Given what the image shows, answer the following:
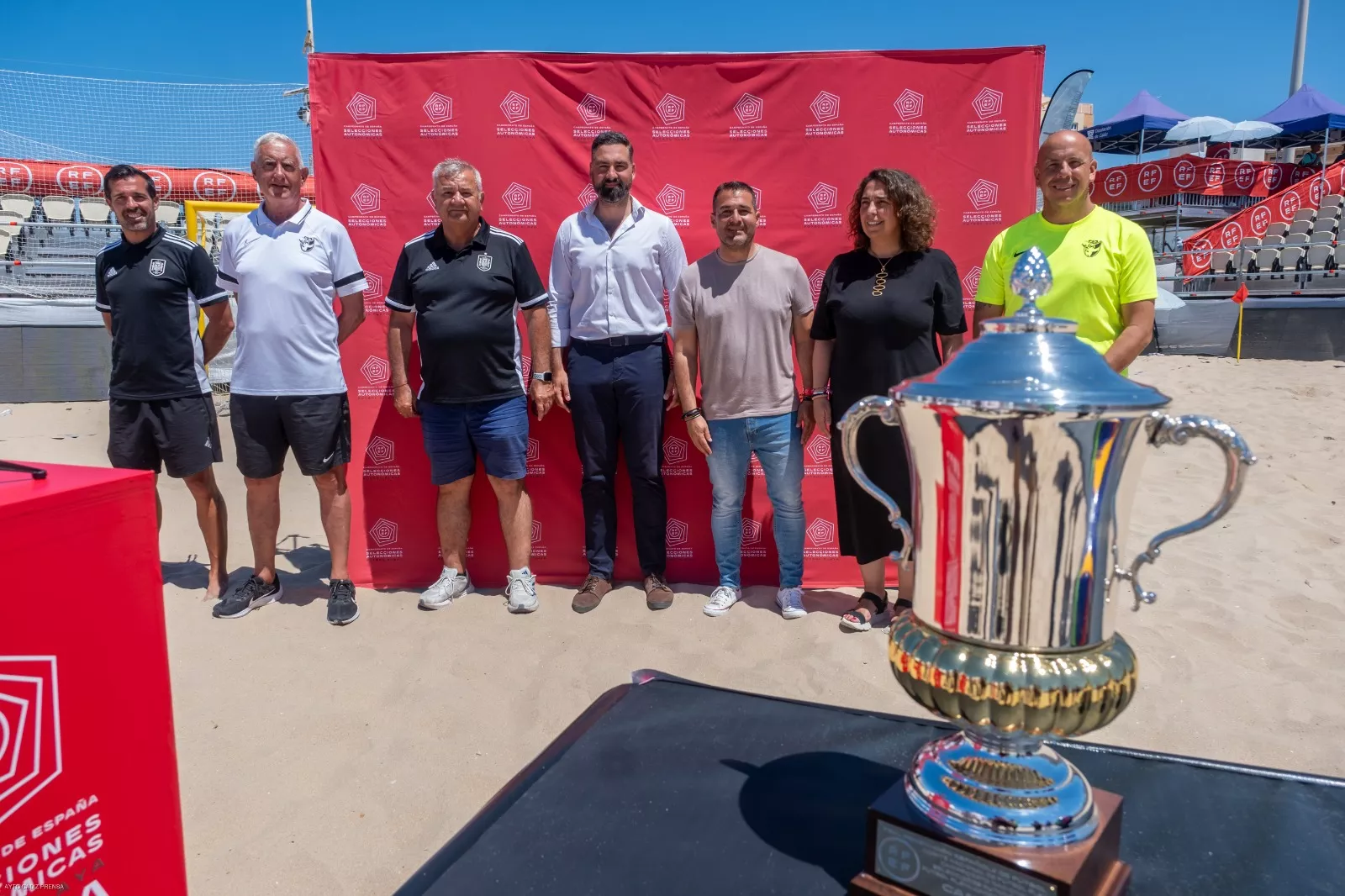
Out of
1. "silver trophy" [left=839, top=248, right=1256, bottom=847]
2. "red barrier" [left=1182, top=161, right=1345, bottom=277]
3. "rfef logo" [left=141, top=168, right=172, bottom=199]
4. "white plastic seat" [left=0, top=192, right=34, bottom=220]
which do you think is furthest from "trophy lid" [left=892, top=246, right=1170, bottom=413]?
"rfef logo" [left=141, top=168, right=172, bottom=199]

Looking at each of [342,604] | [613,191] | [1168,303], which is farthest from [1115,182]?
[342,604]

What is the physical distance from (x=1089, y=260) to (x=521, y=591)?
2.59 meters

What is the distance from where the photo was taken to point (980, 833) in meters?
0.92

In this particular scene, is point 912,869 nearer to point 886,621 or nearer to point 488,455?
point 886,621

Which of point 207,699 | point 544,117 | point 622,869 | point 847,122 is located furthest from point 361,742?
point 847,122

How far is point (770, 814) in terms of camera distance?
1100 millimetres

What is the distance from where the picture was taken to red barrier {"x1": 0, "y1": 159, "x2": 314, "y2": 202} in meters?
19.1

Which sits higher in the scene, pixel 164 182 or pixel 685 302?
pixel 164 182

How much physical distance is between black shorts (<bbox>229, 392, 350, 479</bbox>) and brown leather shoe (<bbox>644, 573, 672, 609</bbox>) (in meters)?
1.48

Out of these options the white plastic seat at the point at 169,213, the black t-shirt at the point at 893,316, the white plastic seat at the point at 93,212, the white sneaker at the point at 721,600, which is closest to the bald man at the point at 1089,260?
the black t-shirt at the point at 893,316

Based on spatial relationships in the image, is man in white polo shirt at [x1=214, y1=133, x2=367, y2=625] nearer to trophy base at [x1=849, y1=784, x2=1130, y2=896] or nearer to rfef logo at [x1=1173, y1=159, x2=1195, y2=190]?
trophy base at [x1=849, y1=784, x2=1130, y2=896]

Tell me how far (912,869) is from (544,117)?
11.7ft

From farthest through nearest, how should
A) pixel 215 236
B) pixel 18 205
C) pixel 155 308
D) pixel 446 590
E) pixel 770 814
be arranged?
pixel 18 205, pixel 215 236, pixel 446 590, pixel 155 308, pixel 770 814

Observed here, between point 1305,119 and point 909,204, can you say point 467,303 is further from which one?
point 1305,119
